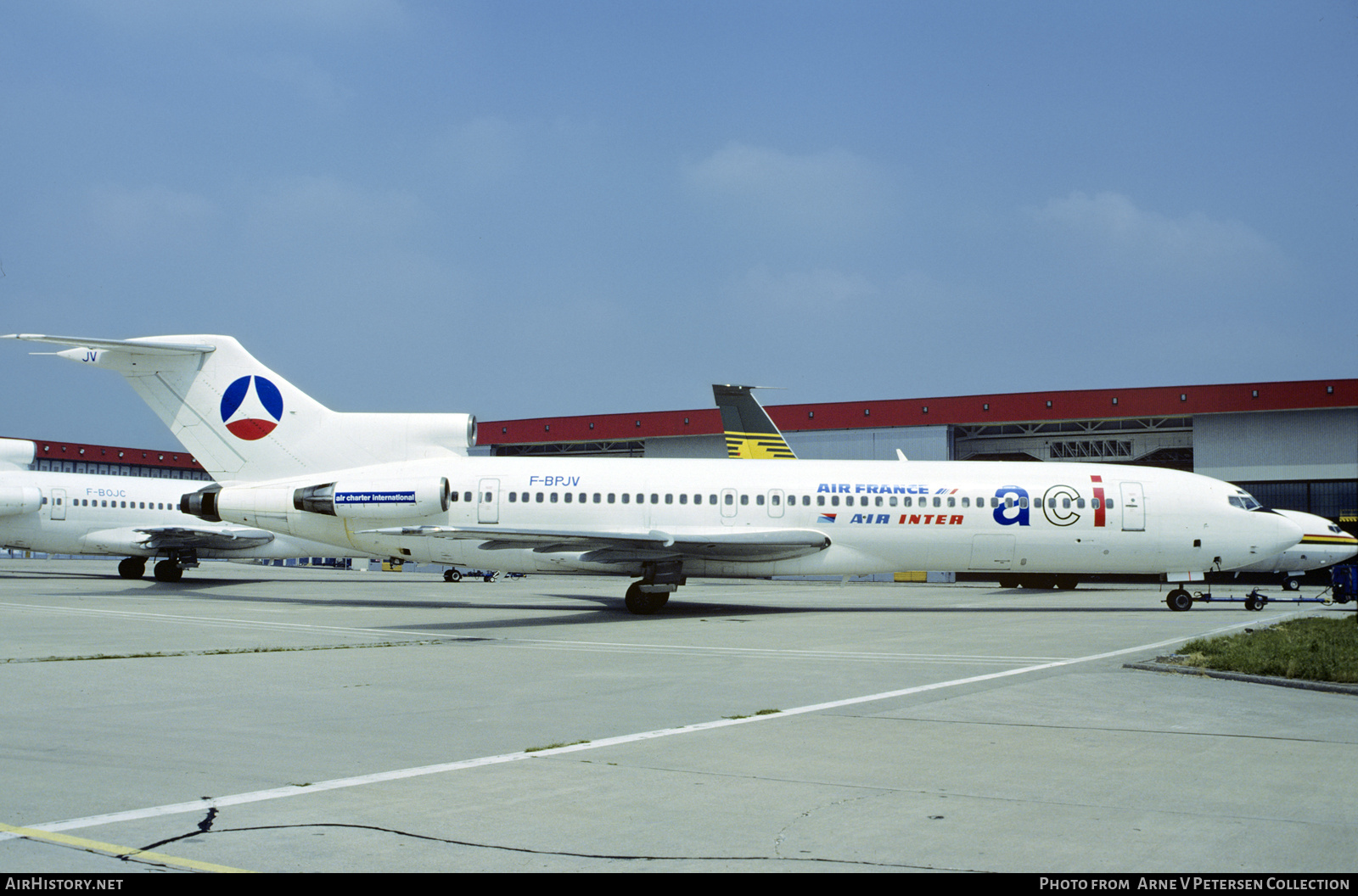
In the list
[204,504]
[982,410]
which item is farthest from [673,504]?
[982,410]

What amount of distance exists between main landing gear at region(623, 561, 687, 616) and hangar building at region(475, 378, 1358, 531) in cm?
2908

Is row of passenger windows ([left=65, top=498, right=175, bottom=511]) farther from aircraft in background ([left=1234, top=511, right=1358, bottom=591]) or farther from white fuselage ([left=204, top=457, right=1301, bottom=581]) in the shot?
aircraft in background ([left=1234, top=511, right=1358, bottom=591])

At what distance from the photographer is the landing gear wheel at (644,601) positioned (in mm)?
22828

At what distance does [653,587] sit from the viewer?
22.7 m

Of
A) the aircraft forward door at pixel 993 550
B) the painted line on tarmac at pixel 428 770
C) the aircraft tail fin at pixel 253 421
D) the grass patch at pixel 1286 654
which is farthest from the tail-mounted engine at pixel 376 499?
the grass patch at pixel 1286 654

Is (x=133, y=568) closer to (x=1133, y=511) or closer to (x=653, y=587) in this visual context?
(x=653, y=587)

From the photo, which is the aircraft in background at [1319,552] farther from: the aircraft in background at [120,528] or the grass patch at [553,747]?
the aircraft in background at [120,528]

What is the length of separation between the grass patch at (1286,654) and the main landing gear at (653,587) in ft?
36.4

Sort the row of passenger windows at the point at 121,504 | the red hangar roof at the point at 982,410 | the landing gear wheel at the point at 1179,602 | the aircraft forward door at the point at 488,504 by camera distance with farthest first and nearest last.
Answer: the red hangar roof at the point at 982,410 < the row of passenger windows at the point at 121,504 < the aircraft forward door at the point at 488,504 < the landing gear wheel at the point at 1179,602

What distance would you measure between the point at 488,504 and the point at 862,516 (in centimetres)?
859

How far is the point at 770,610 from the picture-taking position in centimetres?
2414

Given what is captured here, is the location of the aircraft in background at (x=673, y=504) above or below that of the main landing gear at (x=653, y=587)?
above

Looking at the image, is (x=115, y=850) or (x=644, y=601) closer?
(x=115, y=850)

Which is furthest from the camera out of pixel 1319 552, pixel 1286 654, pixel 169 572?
pixel 169 572
